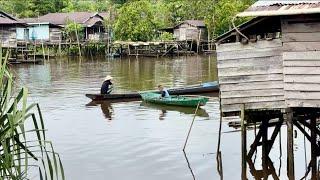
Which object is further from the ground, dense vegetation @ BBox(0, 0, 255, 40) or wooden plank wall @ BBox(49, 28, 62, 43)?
dense vegetation @ BBox(0, 0, 255, 40)


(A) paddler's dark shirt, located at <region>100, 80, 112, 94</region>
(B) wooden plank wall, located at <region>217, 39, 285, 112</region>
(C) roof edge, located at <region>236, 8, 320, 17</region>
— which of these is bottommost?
(A) paddler's dark shirt, located at <region>100, 80, 112, 94</region>

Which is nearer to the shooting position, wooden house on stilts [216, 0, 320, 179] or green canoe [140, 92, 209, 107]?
wooden house on stilts [216, 0, 320, 179]

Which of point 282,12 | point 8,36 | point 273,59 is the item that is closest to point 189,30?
point 8,36

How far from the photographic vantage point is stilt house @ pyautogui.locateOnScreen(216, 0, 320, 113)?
9.93 metres

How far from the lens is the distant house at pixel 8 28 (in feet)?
156

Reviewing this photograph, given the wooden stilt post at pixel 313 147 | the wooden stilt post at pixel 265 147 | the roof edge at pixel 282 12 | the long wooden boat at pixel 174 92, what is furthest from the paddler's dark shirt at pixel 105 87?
the roof edge at pixel 282 12

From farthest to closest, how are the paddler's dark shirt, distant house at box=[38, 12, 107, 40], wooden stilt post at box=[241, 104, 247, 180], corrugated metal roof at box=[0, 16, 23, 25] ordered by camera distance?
distant house at box=[38, 12, 107, 40] < corrugated metal roof at box=[0, 16, 23, 25] < the paddler's dark shirt < wooden stilt post at box=[241, 104, 247, 180]

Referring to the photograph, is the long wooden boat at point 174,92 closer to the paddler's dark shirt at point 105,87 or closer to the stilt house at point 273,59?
the paddler's dark shirt at point 105,87

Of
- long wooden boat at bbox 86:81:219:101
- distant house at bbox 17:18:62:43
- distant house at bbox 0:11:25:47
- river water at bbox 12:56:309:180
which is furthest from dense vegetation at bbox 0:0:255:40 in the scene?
long wooden boat at bbox 86:81:219:101

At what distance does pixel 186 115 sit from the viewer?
20891 mm

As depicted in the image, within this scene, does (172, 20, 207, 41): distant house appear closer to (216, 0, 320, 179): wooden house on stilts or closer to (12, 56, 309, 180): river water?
(12, 56, 309, 180): river water

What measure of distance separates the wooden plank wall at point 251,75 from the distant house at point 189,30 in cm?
4934

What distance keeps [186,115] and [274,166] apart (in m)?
7.87

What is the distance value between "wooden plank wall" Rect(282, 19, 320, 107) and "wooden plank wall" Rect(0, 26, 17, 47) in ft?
137
